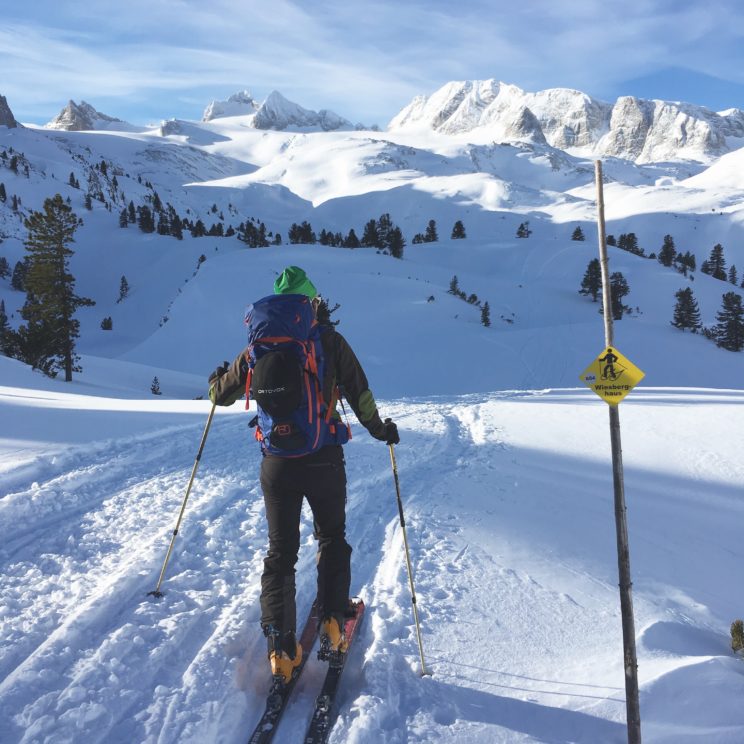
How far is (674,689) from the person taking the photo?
313cm

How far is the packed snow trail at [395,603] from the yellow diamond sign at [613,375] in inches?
73.8

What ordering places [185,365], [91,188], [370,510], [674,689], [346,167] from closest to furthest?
[674,689], [370,510], [185,365], [91,188], [346,167]

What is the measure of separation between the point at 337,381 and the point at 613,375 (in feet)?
5.75

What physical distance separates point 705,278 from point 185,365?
219 ft

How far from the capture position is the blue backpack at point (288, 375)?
10.8 feet

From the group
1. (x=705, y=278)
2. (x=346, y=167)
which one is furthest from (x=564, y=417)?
(x=346, y=167)

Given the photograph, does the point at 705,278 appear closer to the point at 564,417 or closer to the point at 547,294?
the point at 547,294

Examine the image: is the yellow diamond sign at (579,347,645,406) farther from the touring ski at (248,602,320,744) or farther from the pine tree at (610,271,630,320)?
the pine tree at (610,271,630,320)

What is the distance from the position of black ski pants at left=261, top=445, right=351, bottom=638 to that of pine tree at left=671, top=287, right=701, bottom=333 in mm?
54648

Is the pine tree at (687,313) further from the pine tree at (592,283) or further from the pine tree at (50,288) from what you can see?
the pine tree at (50,288)

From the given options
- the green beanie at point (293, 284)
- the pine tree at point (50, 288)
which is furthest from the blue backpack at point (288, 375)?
the pine tree at point (50, 288)

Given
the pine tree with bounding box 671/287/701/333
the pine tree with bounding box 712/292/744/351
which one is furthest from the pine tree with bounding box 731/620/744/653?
the pine tree with bounding box 671/287/701/333

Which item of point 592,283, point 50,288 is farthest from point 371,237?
point 50,288

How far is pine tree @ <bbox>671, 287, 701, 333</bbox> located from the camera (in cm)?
4884
